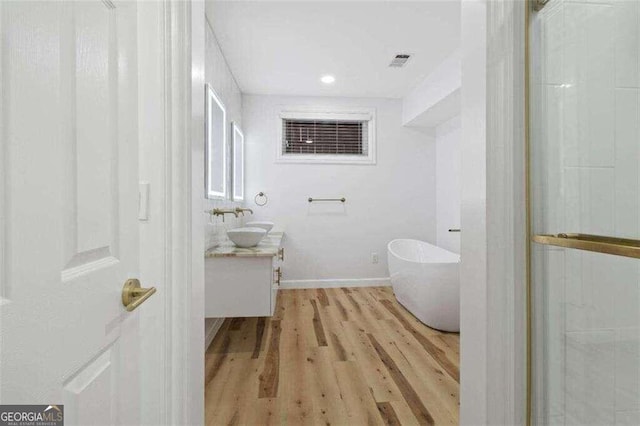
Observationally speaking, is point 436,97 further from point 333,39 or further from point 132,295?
point 132,295

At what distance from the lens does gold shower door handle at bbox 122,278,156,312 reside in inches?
28.1

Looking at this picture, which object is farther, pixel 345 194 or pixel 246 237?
pixel 345 194

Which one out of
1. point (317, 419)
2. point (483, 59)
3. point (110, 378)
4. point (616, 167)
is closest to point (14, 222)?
point (110, 378)

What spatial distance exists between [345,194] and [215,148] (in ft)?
6.47

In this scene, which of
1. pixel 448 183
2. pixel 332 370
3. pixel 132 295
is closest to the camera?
pixel 132 295

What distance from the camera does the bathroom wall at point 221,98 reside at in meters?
2.45

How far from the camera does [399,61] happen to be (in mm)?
3121

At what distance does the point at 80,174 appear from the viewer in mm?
558

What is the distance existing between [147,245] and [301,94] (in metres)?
3.54

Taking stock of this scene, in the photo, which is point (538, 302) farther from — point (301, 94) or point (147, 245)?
point (301, 94)

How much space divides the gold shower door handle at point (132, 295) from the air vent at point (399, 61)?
3.06 meters

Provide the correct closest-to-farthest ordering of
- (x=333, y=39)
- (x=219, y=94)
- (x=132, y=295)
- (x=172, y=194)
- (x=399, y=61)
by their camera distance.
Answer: (x=132, y=295) → (x=172, y=194) → (x=333, y=39) → (x=219, y=94) → (x=399, y=61)

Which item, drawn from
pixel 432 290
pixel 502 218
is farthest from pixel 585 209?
pixel 432 290

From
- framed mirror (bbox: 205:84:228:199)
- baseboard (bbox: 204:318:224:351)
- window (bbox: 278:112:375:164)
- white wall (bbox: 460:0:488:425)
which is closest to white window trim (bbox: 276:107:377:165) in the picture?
window (bbox: 278:112:375:164)
